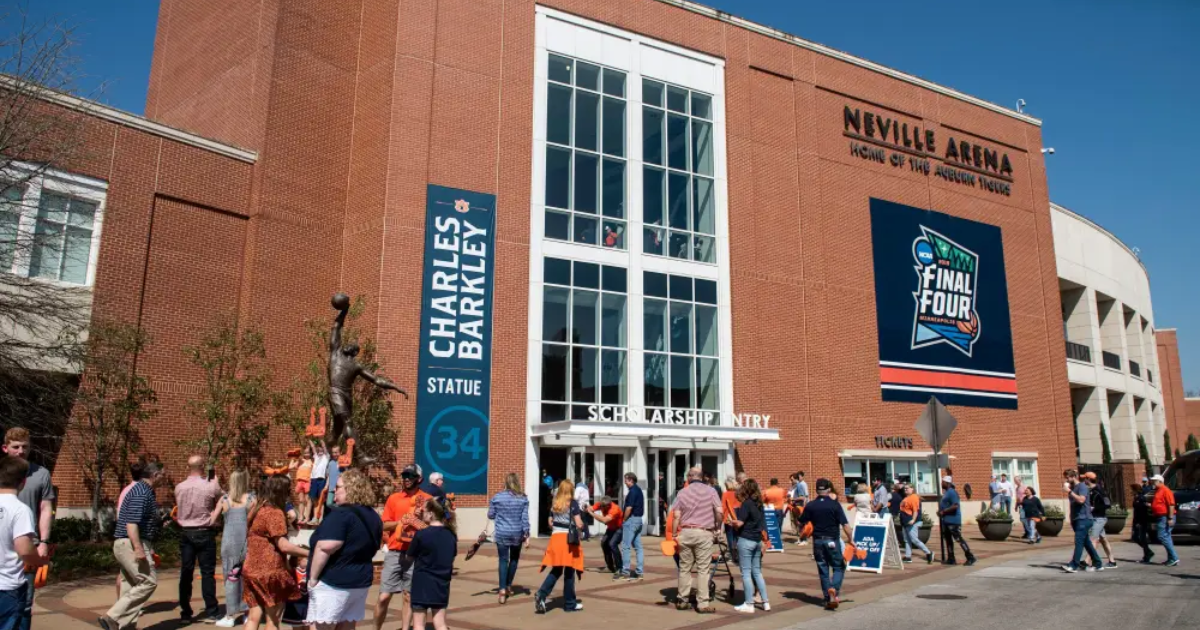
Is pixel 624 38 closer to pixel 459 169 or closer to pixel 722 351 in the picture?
pixel 459 169

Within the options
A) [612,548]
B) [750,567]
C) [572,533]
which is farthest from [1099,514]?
[572,533]

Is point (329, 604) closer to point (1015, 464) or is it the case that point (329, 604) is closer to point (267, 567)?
point (267, 567)

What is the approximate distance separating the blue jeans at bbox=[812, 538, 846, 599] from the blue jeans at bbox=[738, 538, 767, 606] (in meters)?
0.77

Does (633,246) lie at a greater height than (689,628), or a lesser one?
greater

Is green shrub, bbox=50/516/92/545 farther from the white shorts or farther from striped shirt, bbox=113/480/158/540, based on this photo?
the white shorts

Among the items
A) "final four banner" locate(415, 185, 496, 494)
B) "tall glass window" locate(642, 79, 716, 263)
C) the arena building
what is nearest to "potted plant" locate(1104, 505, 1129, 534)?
the arena building

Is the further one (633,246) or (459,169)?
(633,246)

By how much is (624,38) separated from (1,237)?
57.6 ft

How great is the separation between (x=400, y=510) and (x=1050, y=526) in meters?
21.3

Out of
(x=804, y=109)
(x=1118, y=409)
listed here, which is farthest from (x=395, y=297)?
(x=1118, y=409)

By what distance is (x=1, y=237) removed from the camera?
54.0ft

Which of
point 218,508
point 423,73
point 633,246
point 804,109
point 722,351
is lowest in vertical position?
point 218,508

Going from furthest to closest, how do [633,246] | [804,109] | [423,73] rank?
[804,109] → [633,246] → [423,73]

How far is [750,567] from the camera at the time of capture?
11.5 metres
